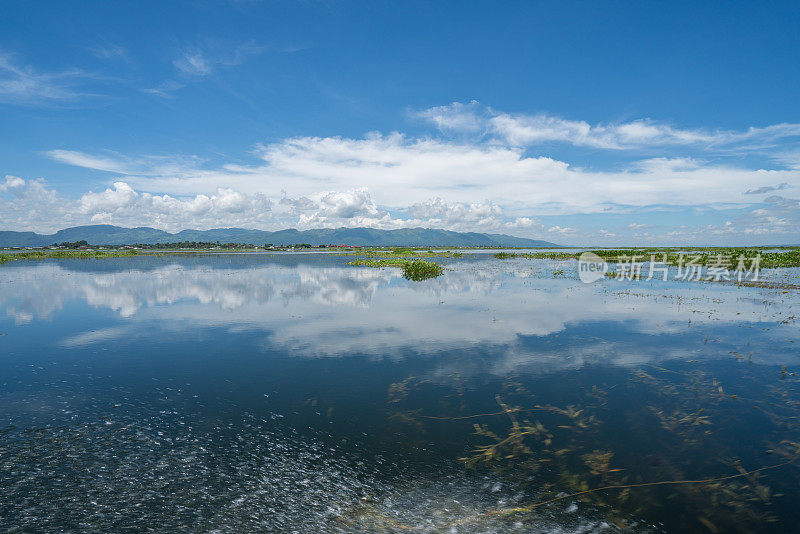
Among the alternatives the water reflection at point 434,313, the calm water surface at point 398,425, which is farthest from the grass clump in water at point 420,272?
the calm water surface at point 398,425

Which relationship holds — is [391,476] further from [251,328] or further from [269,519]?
[251,328]

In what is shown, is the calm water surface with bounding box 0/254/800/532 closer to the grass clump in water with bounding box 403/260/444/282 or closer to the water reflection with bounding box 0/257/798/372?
the water reflection with bounding box 0/257/798/372

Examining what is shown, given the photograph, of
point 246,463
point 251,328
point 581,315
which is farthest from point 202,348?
point 581,315

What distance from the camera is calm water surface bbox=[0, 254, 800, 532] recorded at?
9.76 metres

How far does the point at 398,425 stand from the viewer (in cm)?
1428

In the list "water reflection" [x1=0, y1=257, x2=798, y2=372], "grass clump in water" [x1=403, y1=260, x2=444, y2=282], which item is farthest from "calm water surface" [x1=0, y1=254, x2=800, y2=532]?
"grass clump in water" [x1=403, y1=260, x2=444, y2=282]

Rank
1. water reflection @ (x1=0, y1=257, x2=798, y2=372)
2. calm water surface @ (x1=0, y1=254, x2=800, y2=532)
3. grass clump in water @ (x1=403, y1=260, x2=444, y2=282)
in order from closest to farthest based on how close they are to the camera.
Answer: calm water surface @ (x1=0, y1=254, x2=800, y2=532) → water reflection @ (x1=0, y1=257, x2=798, y2=372) → grass clump in water @ (x1=403, y1=260, x2=444, y2=282)

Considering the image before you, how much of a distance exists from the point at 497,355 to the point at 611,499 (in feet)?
42.3

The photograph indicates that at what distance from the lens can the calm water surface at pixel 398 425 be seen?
976 cm

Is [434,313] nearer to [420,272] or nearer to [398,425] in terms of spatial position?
[398,425]

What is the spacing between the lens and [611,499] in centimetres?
1025

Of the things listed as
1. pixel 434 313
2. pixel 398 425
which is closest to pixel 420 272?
pixel 434 313

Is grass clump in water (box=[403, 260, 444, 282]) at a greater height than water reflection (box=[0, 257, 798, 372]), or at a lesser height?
greater

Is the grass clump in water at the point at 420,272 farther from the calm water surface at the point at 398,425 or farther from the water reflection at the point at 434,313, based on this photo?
the calm water surface at the point at 398,425
